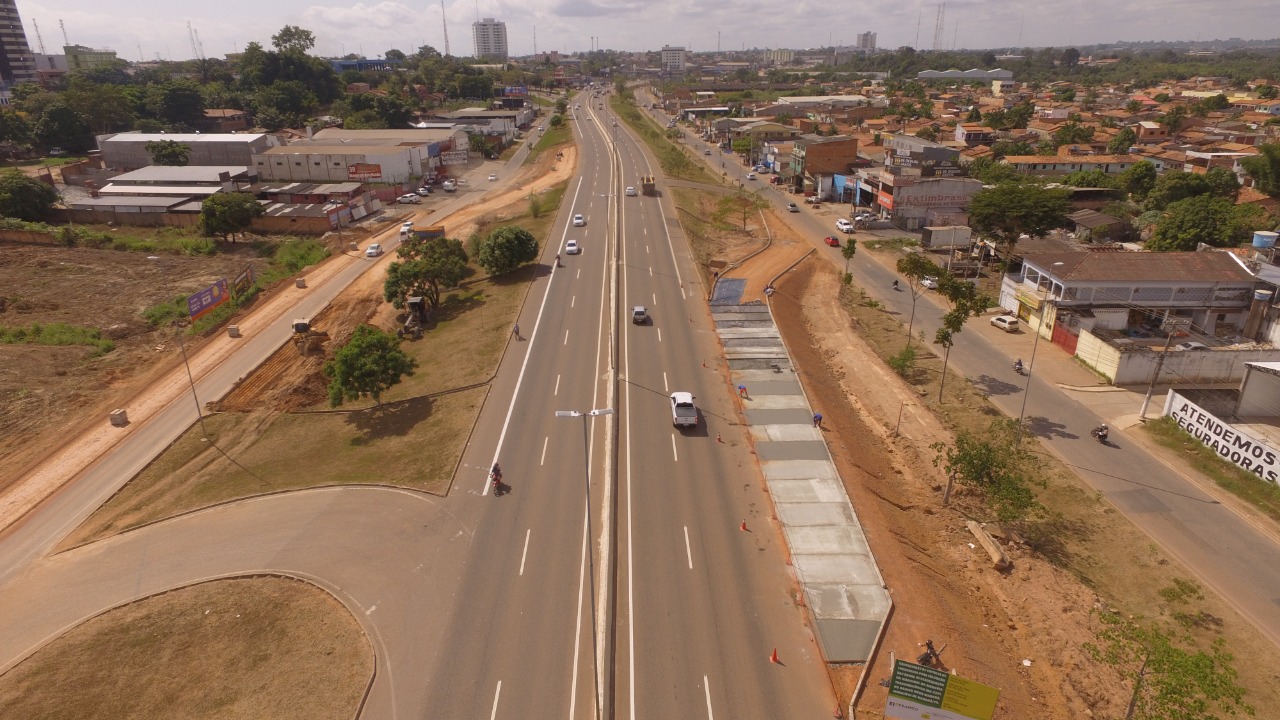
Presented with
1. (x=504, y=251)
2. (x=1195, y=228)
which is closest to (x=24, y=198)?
(x=504, y=251)

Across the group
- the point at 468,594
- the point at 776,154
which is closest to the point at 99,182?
→ the point at 776,154

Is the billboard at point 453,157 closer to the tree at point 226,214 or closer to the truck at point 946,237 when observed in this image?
the tree at point 226,214

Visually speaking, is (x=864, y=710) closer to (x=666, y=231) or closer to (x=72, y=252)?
(x=666, y=231)

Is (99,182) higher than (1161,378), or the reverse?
(99,182)

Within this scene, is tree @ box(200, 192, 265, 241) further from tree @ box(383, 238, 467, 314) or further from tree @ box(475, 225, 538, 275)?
tree @ box(475, 225, 538, 275)

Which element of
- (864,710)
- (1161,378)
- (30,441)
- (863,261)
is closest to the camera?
(864,710)

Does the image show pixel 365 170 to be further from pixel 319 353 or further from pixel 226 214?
pixel 319 353

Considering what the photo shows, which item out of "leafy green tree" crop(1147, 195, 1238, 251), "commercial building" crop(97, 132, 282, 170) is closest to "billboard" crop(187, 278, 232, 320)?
"commercial building" crop(97, 132, 282, 170)
